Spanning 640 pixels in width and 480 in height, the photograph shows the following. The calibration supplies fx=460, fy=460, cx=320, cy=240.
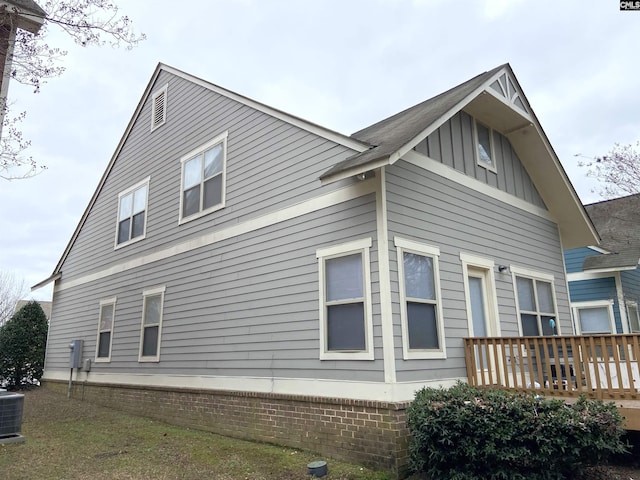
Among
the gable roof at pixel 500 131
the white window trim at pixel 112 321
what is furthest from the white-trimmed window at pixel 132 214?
the gable roof at pixel 500 131

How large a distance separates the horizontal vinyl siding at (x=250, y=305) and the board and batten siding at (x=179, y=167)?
53 cm

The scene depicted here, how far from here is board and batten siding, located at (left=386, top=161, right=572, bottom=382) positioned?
6.28m

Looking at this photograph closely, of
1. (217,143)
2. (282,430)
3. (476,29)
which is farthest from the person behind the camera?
(476,29)

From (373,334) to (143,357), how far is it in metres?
6.82

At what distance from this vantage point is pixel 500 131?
9.27m

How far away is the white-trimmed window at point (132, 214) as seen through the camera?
11914mm

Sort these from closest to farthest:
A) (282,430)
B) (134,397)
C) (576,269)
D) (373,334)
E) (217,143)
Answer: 1. (373,334)
2. (282,430)
3. (217,143)
4. (134,397)
5. (576,269)

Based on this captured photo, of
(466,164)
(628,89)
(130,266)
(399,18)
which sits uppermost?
(399,18)

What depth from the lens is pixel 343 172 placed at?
19.5ft

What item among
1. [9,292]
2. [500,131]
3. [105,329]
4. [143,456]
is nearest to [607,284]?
[500,131]

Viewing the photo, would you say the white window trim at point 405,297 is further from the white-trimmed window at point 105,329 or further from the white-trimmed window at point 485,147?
the white-trimmed window at point 105,329

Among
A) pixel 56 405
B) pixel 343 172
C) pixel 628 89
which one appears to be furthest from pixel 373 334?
pixel 628 89

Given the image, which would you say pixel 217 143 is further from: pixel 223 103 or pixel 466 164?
pixel 466 164

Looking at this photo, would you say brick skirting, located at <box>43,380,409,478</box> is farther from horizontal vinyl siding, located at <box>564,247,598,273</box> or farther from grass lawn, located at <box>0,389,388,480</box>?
horizontal vinyl siding, located at <box>564,247,598,273</box>
